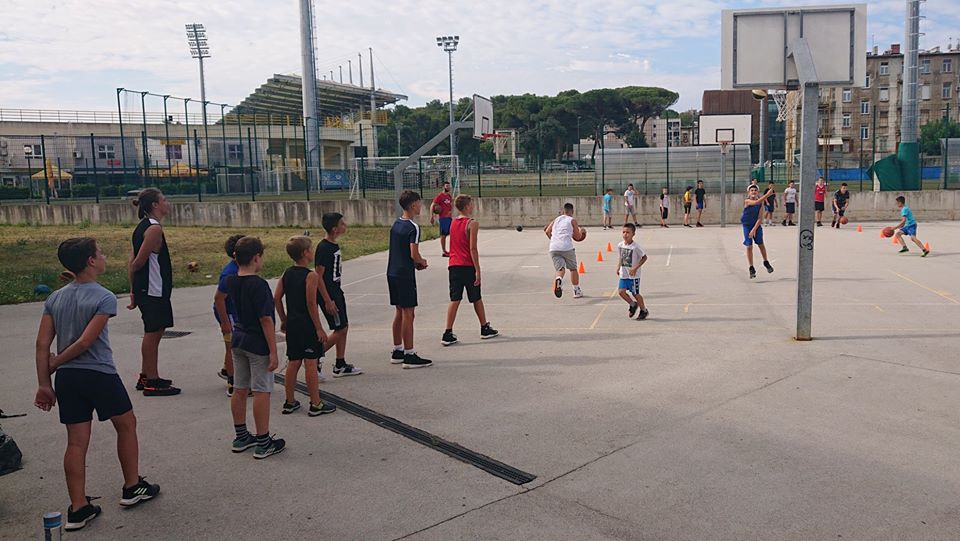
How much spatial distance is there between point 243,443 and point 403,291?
9.42 ft

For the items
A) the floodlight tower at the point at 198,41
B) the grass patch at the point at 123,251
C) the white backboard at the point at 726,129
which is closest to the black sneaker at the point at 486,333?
the grass patch at the point at 123,251

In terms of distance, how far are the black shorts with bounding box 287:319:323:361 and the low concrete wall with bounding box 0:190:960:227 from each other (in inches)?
996

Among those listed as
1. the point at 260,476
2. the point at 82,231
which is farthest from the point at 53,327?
the point at 82,231

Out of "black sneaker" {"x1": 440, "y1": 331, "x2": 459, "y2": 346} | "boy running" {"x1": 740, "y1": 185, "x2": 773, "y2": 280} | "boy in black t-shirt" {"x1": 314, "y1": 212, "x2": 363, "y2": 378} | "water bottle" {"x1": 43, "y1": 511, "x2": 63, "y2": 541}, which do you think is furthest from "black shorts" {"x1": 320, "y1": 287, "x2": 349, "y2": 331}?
"boy running" {"x1": 740, "y1": 185, "x2": 773, "y2": 280}

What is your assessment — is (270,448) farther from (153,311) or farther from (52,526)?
(153,311)

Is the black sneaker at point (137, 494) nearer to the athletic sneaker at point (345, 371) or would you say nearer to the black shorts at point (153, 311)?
the black shorts at point (153, 311)

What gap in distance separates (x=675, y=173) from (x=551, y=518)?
32.1 meters

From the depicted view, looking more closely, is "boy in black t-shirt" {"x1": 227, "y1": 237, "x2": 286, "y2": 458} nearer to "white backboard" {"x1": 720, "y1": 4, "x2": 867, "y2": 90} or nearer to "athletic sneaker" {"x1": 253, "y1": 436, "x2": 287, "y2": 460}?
"athletic sneaker" {"x1": 253, "y1": 436, "x2": 287, "y2": 460}

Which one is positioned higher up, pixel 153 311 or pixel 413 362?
pixel 153 311

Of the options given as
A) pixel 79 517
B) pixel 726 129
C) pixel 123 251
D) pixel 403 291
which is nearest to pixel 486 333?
pixel 403 291

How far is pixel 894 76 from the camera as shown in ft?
294

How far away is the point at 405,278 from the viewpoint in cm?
832

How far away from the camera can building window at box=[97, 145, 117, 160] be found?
41.6 metres

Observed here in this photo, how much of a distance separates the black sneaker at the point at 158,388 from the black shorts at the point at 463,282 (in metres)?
3.30
